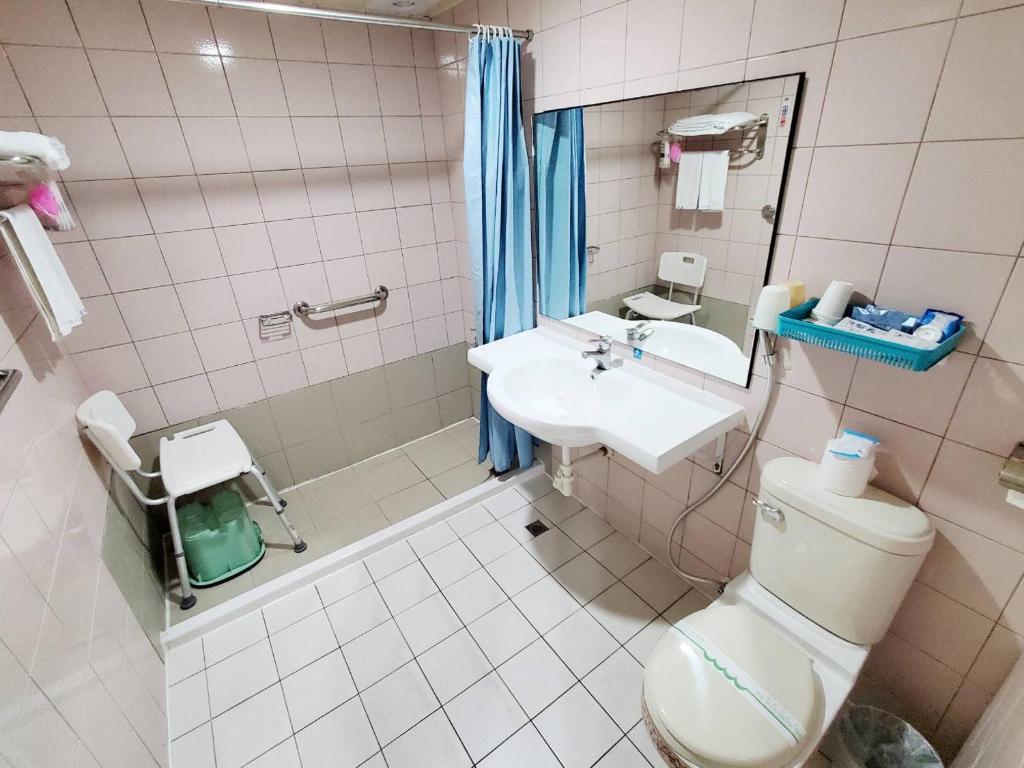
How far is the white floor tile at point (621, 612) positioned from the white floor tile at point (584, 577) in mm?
29

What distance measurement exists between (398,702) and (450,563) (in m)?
0.56

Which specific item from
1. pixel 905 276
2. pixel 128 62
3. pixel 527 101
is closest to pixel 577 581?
pixel 905 276

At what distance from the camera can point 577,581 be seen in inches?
73.5

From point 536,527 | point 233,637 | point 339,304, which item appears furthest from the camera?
point 339,304

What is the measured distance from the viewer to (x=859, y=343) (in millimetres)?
926

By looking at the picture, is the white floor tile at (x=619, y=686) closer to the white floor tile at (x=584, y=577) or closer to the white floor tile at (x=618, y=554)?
the white floor tile at (x=584, y=577)

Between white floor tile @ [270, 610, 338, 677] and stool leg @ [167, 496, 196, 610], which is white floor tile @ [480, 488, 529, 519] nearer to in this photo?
white floor tile @ [270, 610, 338, 677]

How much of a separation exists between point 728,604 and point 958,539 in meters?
0.55

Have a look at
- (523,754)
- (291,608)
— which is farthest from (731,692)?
(291,608)

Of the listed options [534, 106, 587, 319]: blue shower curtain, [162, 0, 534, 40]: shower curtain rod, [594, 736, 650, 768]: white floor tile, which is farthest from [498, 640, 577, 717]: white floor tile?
[162, 0, 534, 40]: shower curtain rod

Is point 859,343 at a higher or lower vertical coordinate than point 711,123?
lower

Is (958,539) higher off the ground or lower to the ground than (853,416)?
lower

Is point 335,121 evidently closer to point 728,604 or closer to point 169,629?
point 169,629

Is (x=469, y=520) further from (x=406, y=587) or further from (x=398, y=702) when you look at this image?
(x=398, y=702)
